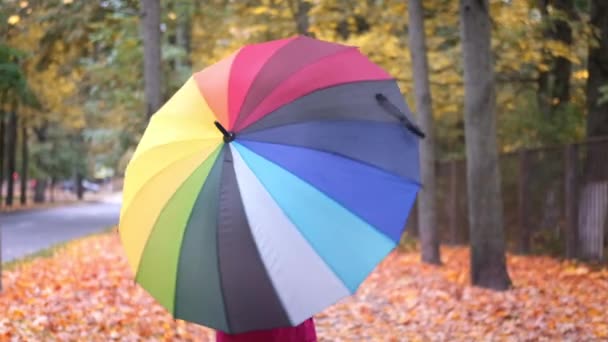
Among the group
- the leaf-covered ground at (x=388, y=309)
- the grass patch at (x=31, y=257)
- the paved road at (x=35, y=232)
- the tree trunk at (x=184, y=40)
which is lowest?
the paved road at (x=35, y=232)

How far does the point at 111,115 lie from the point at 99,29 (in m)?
11.4

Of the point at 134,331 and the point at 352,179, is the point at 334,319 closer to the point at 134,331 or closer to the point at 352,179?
the point at 134,331

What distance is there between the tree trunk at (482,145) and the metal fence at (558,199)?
2.42 m

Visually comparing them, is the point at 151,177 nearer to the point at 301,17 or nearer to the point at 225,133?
the point at 225,133

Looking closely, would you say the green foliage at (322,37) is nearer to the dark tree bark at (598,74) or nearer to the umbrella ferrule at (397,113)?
the dark tree bark at (598,74)

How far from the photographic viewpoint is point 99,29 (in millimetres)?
13859

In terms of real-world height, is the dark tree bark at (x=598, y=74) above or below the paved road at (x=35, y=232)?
above

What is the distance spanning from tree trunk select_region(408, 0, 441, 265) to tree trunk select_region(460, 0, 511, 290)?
2.39 m

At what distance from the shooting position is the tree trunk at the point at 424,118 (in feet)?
38.1

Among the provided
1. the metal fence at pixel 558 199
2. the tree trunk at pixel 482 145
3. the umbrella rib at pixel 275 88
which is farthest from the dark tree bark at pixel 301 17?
the umbrella rib at pixel 275 88

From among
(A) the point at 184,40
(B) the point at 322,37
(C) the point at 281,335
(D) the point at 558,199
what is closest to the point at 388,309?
(D) the point at 558,199

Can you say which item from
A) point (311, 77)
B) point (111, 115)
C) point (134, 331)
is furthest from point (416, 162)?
point (111, 115)

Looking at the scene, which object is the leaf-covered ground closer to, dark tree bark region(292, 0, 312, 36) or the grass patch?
the grass patch

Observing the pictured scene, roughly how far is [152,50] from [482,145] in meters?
5.49
